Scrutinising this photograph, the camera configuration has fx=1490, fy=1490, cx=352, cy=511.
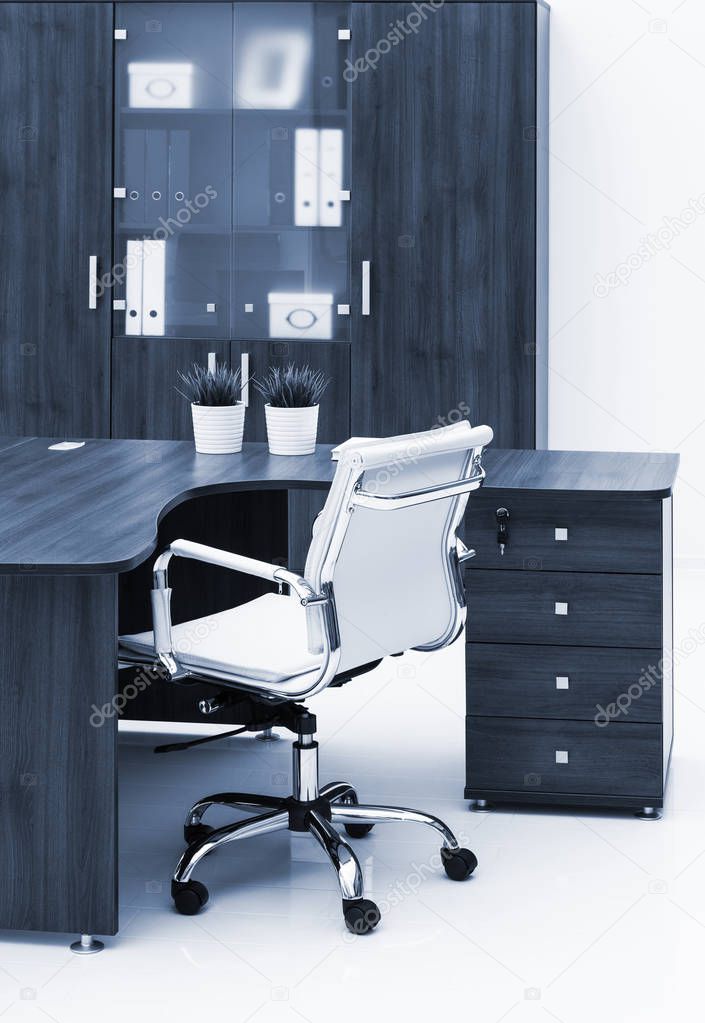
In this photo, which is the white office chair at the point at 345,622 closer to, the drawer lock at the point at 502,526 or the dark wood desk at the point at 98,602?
the dark wood desk at the point at 98,602

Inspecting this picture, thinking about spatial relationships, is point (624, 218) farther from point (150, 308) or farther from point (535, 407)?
point (150, 308)

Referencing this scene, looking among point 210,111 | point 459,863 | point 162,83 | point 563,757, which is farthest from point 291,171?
point 459,863

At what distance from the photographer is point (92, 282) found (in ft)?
18.5

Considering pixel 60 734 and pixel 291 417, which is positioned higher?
pixel 291 417

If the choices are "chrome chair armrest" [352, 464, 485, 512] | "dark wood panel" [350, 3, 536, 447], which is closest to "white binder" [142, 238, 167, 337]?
"dark wood panel" [350, 3, 536, 447]

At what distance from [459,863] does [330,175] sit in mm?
3154

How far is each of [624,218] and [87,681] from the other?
389cm

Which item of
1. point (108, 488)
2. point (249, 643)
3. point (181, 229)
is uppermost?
point (181, 229)

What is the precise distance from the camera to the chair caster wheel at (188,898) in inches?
117

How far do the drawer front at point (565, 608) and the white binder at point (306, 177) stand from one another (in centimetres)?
245

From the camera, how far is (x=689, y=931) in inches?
113

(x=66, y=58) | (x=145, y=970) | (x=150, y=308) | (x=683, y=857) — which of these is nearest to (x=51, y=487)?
(x=145, y=970)

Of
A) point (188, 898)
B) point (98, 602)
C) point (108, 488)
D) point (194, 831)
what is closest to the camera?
point (98, 602)

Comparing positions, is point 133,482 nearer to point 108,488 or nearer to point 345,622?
point 108,488
